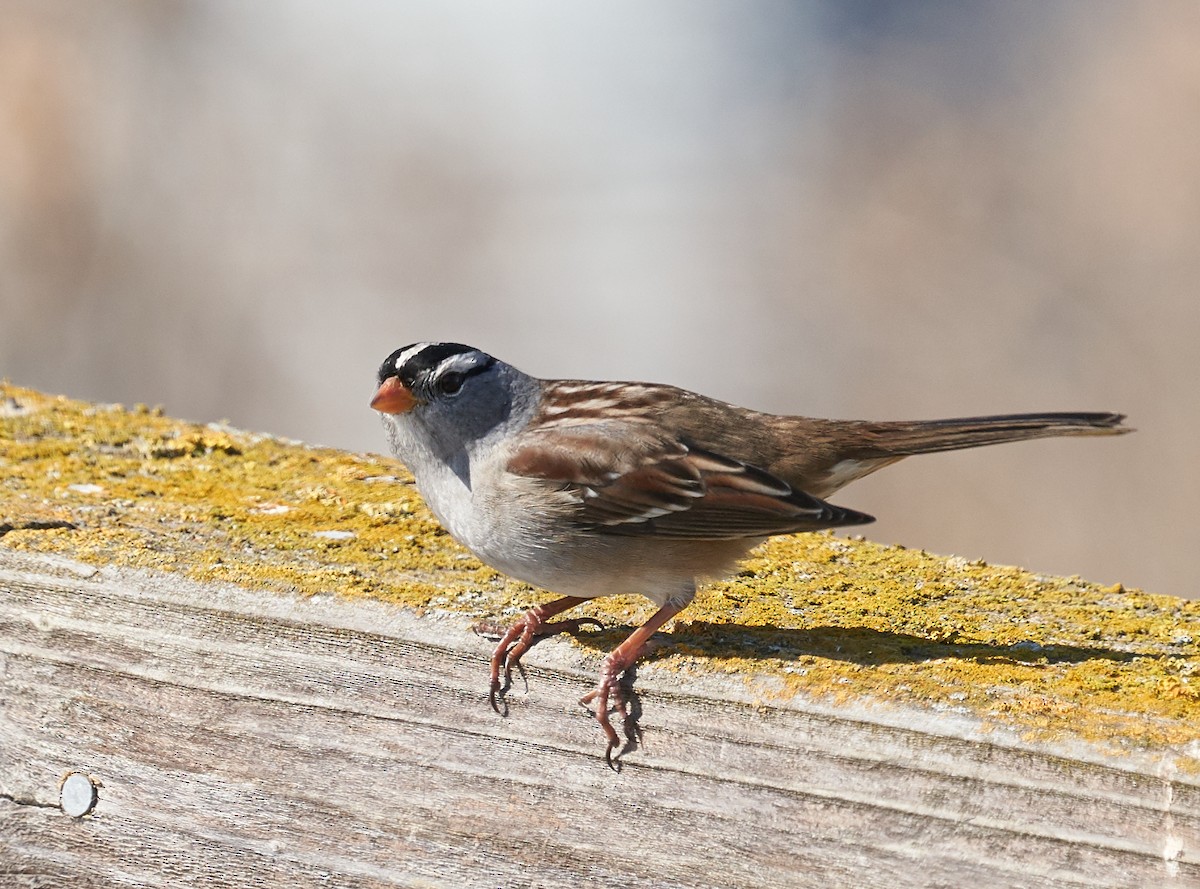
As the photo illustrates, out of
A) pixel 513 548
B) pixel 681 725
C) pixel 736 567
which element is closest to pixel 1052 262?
pixel 736 567

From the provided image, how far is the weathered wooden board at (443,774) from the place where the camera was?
5.89 ft

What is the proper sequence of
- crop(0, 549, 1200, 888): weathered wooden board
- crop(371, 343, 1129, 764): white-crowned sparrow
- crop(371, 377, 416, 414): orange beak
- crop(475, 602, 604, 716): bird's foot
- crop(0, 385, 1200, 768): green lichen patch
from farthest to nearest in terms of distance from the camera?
1. crop(371, 377, 416, 414): orange beak
2. crop(371, 343, 1129, 764): white-crowned sparrow
3. crop(475, 602, 604, 716): bird's foot
4. crop(0, 385, 1200, 768): green lichen patch
5. crop(0, 549, 1200, 888): weathered wooden board

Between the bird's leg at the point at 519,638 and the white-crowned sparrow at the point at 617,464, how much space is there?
0.4 inches

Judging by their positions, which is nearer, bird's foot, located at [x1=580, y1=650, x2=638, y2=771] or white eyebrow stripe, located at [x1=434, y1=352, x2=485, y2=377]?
bird's foot, located at [x1=580, y1=650, x2=638, y2=771]

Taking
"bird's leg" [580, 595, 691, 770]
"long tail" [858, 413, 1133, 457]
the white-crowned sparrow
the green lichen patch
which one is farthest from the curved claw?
"long tail" [858, 413, 1133, 457]

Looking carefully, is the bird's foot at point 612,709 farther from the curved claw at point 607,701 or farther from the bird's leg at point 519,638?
the bird's leg at point 519,638

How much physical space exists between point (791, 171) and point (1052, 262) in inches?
37.4

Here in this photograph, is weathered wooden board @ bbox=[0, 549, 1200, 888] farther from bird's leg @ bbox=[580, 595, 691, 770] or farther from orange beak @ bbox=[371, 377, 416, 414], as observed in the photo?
orange beak @ bbox=[371, 377, 416, 414]

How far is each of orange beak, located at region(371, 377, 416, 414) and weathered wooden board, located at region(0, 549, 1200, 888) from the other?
787 mm

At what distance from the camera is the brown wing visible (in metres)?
2.70

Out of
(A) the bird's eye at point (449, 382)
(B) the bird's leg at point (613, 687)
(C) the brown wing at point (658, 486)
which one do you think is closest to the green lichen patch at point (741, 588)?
(B) the bird's leg at point (613, 687)

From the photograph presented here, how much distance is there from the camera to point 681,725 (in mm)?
2025

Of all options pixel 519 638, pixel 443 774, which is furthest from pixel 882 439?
pixel 443 774

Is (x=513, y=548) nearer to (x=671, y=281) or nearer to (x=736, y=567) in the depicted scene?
(x=736, y=567)
